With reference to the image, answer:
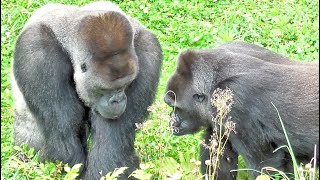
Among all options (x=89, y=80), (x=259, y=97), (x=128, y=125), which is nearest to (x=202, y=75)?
(x=259, y=97)

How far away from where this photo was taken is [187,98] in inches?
199

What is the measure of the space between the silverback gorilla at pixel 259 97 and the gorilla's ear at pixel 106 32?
19.5 inches

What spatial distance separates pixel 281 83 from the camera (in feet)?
15.8

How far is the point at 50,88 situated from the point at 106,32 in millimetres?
602

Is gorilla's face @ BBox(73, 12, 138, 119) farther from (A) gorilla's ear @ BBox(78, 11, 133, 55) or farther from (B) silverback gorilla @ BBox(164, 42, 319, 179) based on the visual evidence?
(B) silverback gorilla @ BBox(164, 42, 319, 179)

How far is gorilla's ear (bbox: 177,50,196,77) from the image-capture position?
5.00 meters

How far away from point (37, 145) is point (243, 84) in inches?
71.8

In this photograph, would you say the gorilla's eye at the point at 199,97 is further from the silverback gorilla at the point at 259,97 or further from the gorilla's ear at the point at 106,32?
the gorilla's ear at the point at 106,32

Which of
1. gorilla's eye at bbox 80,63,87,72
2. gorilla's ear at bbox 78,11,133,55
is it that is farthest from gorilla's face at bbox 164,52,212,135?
gorilla's eye at bbox 80,63,87,72

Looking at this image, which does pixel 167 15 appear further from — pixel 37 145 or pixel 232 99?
pixel 232 99

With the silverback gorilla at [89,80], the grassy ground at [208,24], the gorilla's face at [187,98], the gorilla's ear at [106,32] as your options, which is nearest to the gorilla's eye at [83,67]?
the silverback gorilla at [89,80]

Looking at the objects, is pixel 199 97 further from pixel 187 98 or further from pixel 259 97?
pixel 259 97

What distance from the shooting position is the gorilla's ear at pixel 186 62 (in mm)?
4996

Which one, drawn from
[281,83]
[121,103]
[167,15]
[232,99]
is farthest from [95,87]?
[167,15]
